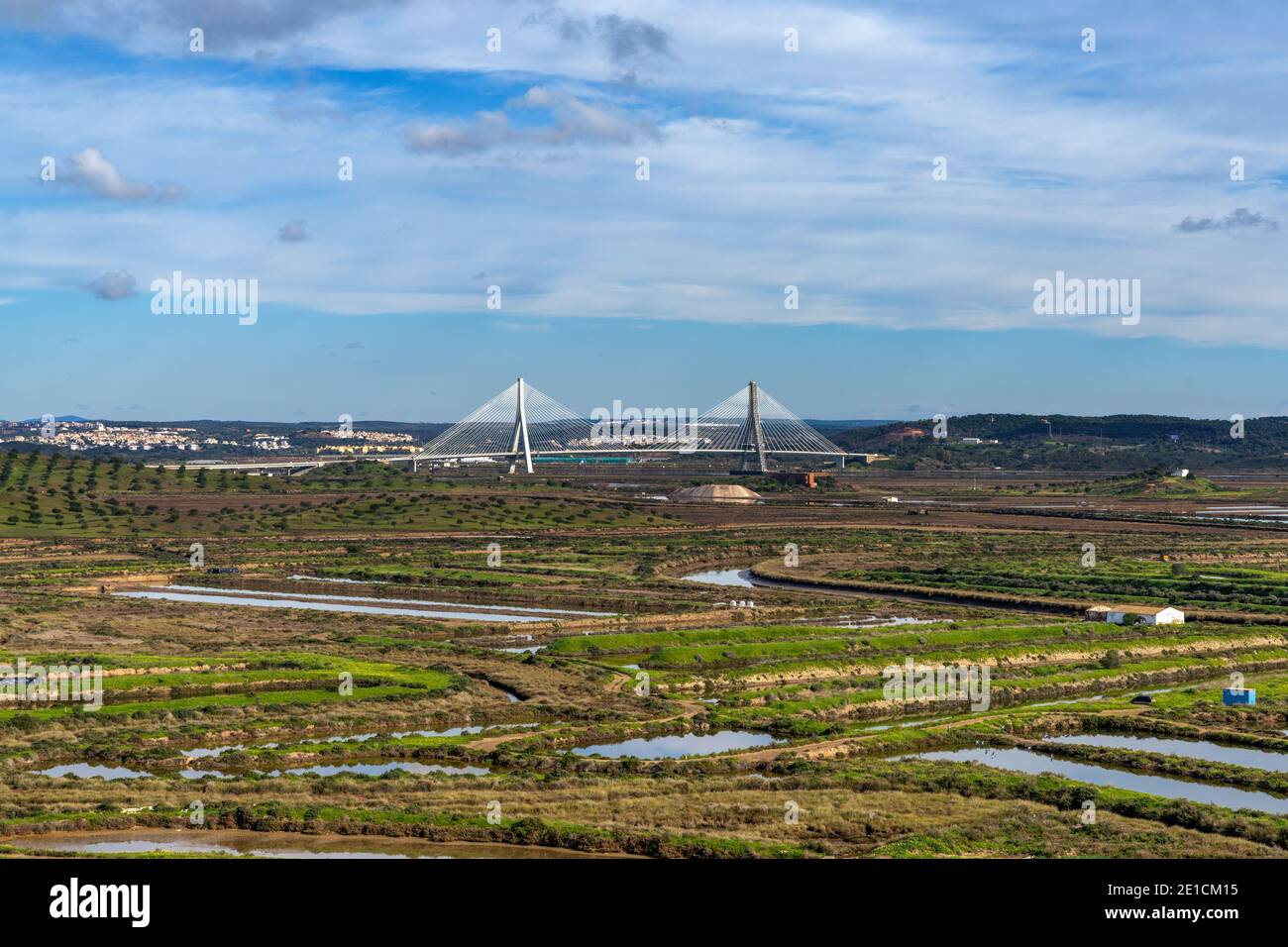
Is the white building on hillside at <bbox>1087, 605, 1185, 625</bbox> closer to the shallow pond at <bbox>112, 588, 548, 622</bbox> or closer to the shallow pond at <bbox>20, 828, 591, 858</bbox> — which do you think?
the shallow pond at <bbox>112, 588, 548, 622</bbox>

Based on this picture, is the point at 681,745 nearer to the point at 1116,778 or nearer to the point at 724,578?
the point at 1116,778

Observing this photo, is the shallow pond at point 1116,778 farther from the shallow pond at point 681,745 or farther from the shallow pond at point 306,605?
the shallow pond at point 306,605

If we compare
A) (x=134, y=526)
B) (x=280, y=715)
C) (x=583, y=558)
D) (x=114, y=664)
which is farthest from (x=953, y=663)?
(x=134, y=526)

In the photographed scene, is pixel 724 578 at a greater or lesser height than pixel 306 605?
lesser

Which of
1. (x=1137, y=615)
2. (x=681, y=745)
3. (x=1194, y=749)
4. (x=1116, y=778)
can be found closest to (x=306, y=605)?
(x=681, y=745)

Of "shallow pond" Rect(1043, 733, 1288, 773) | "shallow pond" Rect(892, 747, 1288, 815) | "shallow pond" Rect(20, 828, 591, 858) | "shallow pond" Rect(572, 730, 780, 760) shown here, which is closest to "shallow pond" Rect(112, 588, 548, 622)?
"shallow pond" Rect(572, 730, 780, 760)

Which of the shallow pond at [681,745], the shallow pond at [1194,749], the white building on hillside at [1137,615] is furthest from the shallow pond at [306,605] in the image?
the shallow pond at [1194,749]

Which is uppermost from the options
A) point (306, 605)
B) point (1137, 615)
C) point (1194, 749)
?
point (306, 605)

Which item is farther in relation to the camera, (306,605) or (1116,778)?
(306,605)

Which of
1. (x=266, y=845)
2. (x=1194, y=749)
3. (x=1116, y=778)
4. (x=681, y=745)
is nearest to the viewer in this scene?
(x=266, y=845)

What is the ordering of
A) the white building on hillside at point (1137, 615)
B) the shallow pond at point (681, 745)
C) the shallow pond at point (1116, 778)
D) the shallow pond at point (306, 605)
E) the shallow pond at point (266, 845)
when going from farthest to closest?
the shallow pond at point (306, 605)
the white building on hillside at point (1137, 615)
the shallow pond at point (681, 745)
the shallow pond at point (1116, 778)
the shallow pond at point (266, 845)

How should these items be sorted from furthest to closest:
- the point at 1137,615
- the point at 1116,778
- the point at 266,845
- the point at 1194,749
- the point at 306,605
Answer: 1. the point at 306,605
2. the point at 1137,615
3. the point at 1194,749
4. the point at 1116,778
5. the point at 266,845
